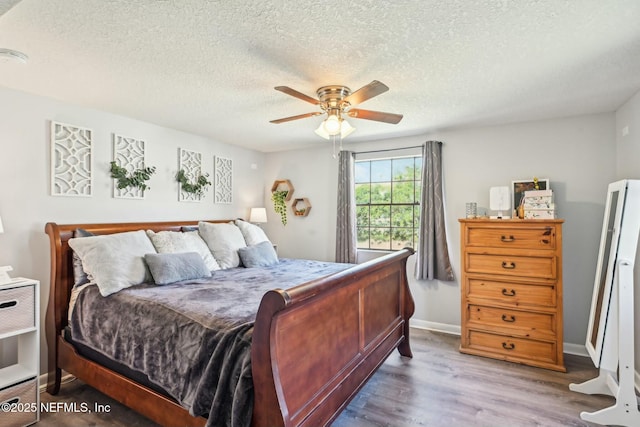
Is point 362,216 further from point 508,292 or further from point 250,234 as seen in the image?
point 508,292

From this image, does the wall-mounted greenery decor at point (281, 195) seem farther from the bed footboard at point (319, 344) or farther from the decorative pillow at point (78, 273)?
the decorative pillow at point (78, 273)

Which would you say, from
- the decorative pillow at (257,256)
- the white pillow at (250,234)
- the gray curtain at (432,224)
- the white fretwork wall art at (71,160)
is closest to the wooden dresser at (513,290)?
the gray curtain at (432,224)

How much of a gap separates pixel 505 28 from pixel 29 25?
101 inches

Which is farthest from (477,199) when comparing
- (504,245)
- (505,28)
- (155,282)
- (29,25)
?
(29,25)

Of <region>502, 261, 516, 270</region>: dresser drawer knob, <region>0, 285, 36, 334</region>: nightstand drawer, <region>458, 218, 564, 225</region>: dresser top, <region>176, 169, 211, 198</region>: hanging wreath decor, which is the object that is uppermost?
<region>176, 169, 211, 198</region>: hanging wreath decor

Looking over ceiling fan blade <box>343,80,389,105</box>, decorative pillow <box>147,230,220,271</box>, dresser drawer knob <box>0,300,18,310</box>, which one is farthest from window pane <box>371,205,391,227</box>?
dresser drawer knob <box>0,300,18,310</box>

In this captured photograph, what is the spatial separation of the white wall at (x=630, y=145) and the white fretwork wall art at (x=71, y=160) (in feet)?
15.9

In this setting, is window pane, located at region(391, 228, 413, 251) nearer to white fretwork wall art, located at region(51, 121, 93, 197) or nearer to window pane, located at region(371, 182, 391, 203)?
window pane, located at region(371, 182, 391, 203)

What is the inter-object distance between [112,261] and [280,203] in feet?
9.27

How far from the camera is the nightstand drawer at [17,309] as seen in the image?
216 centimetres

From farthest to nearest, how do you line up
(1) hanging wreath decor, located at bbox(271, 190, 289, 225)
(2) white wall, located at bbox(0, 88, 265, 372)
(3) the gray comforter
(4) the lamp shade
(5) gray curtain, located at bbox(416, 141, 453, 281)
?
(1) hanging wreath decor, located at bbox(271, 190, 289, 225), (4) the lamp shade, (5) gray curtain, located at bbox(416, 141, 453, 281), (2) white wall, located at bbox(0, 88, 265, 372), (3) the gray comforter

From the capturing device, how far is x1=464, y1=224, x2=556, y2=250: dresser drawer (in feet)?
9.91

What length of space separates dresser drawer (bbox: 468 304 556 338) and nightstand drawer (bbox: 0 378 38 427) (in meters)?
3.71

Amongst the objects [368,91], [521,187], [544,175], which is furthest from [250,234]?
[544,175]
